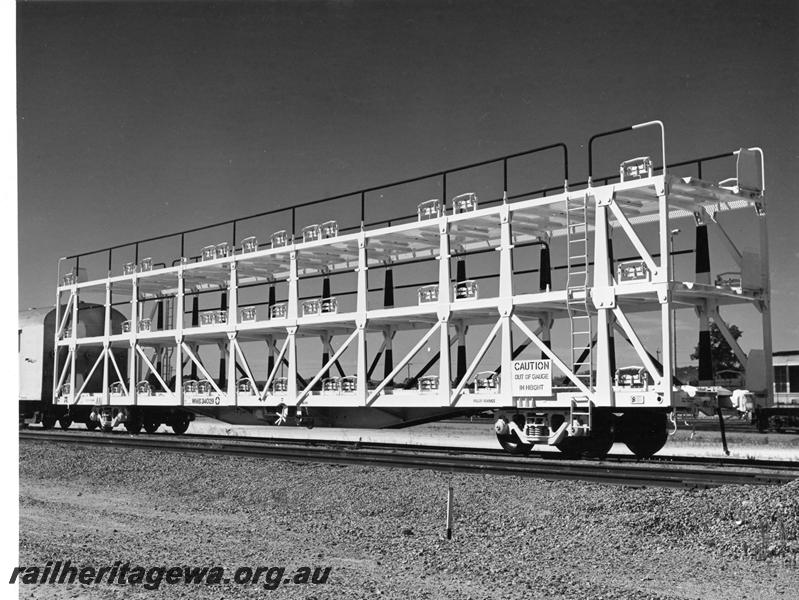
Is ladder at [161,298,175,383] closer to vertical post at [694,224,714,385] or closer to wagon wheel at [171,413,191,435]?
wagon wheel at [171,413,191,435]

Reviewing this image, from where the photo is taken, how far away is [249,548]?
1091 centimetres

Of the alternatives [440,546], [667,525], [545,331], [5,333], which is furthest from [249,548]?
[545,331]

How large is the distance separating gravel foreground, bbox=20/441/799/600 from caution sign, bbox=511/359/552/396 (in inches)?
195

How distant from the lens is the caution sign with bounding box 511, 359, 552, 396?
811 inches

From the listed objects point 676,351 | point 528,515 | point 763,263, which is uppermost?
point 763,263

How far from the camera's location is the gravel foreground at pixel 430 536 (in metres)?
8.88

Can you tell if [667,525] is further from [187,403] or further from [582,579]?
[187,403]

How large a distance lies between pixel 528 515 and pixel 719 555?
10.8 feet

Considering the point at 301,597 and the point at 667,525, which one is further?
the point at 667,525

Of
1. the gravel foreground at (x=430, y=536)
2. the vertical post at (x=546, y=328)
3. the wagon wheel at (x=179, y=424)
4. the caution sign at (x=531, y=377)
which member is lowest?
the wagon wheel at (x=179, y=424)

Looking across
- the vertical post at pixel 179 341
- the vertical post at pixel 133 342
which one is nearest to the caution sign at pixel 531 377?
the vertical post at pixel 179 341

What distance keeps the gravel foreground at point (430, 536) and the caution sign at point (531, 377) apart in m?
4.94

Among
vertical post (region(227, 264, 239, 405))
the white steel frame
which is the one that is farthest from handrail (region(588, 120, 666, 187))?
vertical post (region(227, 264, 239, 405))

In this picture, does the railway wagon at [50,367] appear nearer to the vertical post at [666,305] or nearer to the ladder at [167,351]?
the ladder at [167,351]
